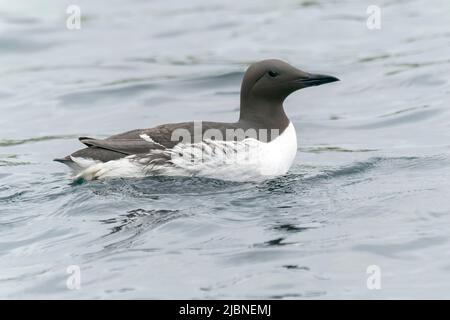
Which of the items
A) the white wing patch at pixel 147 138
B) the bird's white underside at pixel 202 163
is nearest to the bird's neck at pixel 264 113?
the bird's white underside at pixel 202 163

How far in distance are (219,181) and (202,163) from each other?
206mm

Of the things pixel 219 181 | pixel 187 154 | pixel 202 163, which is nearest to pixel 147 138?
pixel 187 154

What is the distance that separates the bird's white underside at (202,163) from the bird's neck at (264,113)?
0.34 m

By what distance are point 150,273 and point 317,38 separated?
935cm

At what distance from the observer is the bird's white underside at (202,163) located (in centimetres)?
892

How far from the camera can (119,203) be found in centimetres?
856

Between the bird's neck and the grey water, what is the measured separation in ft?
1.69

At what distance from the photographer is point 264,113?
9453mm

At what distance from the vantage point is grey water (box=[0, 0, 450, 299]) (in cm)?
718

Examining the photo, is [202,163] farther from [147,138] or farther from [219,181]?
[147,138]

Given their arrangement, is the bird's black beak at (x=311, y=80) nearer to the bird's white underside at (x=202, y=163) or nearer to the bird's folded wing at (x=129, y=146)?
the bird's white underside at (x=202, y=163)

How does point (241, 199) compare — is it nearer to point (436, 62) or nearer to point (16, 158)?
point (16, 158)
